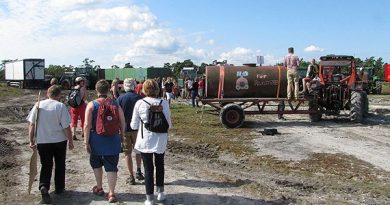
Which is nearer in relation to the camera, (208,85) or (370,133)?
(370,133)

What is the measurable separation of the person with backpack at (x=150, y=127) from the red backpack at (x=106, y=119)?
27 cm

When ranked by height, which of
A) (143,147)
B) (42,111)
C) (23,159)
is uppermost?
(42,111)

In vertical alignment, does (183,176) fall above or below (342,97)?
below

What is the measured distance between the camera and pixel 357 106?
17.1m

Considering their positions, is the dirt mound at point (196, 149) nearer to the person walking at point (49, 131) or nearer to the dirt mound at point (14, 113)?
the person walking at point (49, 131)

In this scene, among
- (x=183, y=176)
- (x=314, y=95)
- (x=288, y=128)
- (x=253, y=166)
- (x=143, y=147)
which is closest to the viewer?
(x=143, y=147)

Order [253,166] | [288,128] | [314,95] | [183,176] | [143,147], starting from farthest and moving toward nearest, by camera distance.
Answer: [314,95]
[288,128]
[253,166]
[183,176]
[143,147]

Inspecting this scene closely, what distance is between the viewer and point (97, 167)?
7211 mm

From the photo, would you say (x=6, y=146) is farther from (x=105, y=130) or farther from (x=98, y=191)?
(x=105, y=130)

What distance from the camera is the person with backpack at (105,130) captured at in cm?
686

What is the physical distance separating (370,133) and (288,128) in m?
2.57

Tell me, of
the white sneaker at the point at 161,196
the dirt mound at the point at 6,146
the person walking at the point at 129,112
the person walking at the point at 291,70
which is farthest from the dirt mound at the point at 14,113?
the white sneaker at the point at 161,196

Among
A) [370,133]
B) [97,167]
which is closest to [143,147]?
[97,167]

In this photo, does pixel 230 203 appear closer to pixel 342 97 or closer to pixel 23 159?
pixel 23 159
